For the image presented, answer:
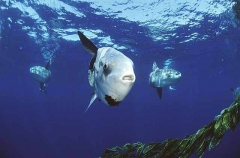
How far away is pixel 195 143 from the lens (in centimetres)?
358

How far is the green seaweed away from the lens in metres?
3.29

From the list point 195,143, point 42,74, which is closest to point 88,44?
point 195,143

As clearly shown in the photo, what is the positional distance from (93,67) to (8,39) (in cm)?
2486

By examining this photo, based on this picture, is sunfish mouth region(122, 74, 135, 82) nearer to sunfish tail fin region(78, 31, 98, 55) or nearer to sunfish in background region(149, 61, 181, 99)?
sunfish tail fin region(78, 31, 98, 55)

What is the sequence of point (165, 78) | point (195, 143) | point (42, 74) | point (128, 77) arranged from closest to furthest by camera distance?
1. point (128, 77)
2. point (195, 143)
3. point (165, 78)
4. point (42, 74)

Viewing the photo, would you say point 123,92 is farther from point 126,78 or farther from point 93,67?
point 93,67

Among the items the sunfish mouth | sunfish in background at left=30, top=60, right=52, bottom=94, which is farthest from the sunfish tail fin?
sunfish in background at left=30, top=60, right=52, bottom=94

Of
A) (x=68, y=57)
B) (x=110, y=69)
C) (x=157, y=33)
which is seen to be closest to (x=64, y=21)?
(x=157, y=33)

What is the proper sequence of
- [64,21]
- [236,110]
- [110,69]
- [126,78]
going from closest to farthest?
1. [126,78]
2. [110,69]
3. [236,110]
4. [64,21]

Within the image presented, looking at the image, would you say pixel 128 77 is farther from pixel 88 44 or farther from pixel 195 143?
pixel 195 143

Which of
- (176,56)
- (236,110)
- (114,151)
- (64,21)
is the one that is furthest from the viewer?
(176,56)

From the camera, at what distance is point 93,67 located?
245cm

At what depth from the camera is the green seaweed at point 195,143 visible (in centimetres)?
329

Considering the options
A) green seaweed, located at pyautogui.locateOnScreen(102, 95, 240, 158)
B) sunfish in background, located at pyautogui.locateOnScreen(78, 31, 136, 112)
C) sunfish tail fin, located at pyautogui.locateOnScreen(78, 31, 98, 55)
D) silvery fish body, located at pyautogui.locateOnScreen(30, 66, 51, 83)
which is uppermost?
sunfish tail fin, located at pyautogui.locateOnScreen(78, 31, 98, 55)
